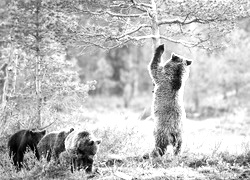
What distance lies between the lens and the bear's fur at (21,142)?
857 cm

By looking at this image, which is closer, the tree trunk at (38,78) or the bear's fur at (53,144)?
the bear's fur at (53,144)

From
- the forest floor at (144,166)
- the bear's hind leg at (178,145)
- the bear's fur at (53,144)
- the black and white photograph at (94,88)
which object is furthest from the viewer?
the bear's hind leg at (178,145)

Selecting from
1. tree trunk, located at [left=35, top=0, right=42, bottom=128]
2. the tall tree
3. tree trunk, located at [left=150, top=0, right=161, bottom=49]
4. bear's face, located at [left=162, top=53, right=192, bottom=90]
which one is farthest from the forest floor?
the tall tree

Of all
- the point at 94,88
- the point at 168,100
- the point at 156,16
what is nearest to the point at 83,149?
the point at 168,100

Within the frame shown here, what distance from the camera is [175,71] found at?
8430 mm

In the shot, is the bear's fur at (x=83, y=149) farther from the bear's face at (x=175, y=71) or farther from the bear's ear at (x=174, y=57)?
the bear's ear at (x=174, y=57)

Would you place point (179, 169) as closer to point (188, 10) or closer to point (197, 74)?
point (188, 10)

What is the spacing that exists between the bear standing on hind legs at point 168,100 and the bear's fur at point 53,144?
6.00 feet

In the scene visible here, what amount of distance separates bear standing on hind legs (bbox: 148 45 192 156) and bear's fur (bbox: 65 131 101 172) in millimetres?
1576

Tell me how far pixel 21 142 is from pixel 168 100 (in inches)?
124

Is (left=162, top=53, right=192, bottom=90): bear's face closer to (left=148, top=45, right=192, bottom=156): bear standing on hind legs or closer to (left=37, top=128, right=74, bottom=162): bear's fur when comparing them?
(left=148, top=45, right=192, bottom=156): bear standing on hind legs

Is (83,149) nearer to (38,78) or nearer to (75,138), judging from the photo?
(75,138)

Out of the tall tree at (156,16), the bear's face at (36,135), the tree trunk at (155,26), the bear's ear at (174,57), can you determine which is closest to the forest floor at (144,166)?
the bear's face at (36,135)

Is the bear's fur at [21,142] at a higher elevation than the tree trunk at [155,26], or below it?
below
